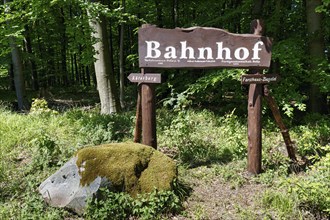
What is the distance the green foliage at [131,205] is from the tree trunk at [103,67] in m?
4.79

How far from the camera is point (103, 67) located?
328 inches

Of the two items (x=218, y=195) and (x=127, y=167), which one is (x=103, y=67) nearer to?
(x=127, y=167)

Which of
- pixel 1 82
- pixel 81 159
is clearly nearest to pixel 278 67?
pixel 81 159

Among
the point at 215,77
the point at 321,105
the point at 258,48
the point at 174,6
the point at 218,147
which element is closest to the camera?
the point at 258,48

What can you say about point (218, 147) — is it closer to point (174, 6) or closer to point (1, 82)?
point (174, 6)

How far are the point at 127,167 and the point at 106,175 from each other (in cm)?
31

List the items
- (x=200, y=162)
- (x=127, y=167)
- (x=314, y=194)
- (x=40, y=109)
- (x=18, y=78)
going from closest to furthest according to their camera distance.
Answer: (x=314, y=194)
(x=127, y=167)
(x=200, y=162)
(x=40, y=109)
(x=18, y=78)

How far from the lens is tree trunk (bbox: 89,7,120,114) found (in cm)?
834

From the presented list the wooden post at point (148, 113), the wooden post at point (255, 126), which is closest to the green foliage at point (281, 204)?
the wooden post at point (255, 126)

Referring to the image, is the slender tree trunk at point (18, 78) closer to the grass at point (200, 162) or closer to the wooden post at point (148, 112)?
the grass at point (200, 162)

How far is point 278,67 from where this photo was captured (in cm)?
880

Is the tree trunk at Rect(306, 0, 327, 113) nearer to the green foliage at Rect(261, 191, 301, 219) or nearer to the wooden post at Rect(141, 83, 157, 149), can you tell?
the green foliage at Rect(261, 191, 301, 219)

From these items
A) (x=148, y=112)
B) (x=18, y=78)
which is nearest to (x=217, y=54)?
(x=148, y=112)

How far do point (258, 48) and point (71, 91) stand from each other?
16.0 meters
